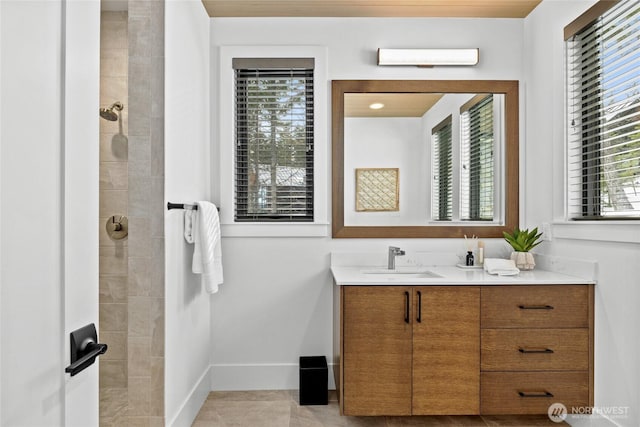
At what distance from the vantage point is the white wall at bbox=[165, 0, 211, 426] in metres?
2.13

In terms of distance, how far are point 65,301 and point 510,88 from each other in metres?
2.99

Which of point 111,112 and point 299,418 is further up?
point 111,112

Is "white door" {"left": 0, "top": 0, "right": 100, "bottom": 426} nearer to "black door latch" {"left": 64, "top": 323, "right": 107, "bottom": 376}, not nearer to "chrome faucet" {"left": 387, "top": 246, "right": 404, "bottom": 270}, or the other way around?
"black door latch" {"left": 64, "top": 323, "right": 107, "bottom": 376}

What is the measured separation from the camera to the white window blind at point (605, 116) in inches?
81.5

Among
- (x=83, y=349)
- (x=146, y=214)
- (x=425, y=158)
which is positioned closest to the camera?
(x=83, y=349)

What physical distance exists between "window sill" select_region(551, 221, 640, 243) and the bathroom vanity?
10.3 inches

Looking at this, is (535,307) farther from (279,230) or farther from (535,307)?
(279,230)

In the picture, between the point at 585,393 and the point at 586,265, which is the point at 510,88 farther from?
the point at 585,393

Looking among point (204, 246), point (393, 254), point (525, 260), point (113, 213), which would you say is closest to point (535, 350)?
point (525, 260)

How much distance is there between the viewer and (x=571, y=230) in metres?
2.48

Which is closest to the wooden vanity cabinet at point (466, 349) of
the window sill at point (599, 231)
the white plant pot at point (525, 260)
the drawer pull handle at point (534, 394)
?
the drawer pull handle at point (534, 394)

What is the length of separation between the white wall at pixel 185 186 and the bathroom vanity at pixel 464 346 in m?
0.84

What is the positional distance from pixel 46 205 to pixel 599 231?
2.38 metres

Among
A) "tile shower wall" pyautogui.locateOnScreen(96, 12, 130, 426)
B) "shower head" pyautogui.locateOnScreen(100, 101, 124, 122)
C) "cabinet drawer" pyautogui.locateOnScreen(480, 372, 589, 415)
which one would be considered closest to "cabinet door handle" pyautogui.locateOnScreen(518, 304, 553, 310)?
"cabinet drawer" pyautogui.locateOnScreen(480, 372, 589, 415)
